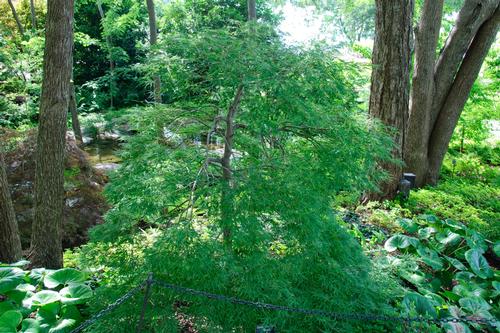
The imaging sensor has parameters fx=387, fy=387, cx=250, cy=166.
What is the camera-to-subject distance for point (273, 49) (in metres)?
1.88

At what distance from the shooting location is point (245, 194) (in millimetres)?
1881

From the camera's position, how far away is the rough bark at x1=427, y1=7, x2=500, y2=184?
5488mm

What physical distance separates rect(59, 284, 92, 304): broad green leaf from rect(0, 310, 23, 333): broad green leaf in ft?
1.14

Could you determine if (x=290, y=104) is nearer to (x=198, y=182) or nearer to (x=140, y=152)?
(x=198, y=182)

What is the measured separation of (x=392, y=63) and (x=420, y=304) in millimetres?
3098

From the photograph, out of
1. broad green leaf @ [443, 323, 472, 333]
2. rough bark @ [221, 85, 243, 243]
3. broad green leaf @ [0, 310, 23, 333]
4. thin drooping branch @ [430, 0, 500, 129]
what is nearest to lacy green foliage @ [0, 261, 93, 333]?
broad green leaf @ [0, 310, 23, 333]

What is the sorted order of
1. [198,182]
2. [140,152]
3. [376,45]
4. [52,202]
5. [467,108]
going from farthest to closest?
[467,108] < [376,45] < [52,202] < [140,152] < [198,182]

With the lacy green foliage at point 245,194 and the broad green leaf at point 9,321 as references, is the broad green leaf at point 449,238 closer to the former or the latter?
the lacy green foliage at point 245,194

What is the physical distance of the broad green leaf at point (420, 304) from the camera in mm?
2490

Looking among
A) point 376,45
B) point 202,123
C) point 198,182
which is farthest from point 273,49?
point 376,45

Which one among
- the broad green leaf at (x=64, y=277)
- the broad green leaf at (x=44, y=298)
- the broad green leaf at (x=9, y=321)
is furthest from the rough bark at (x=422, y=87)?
the broad green leaf at (x=9, y=321)

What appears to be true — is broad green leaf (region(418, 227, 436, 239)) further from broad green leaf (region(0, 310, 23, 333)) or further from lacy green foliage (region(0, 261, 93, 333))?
broad green leaf (region(0, 310, 23, 333))

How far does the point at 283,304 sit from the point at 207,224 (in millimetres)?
544

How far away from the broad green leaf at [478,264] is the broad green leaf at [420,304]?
3.22ft
